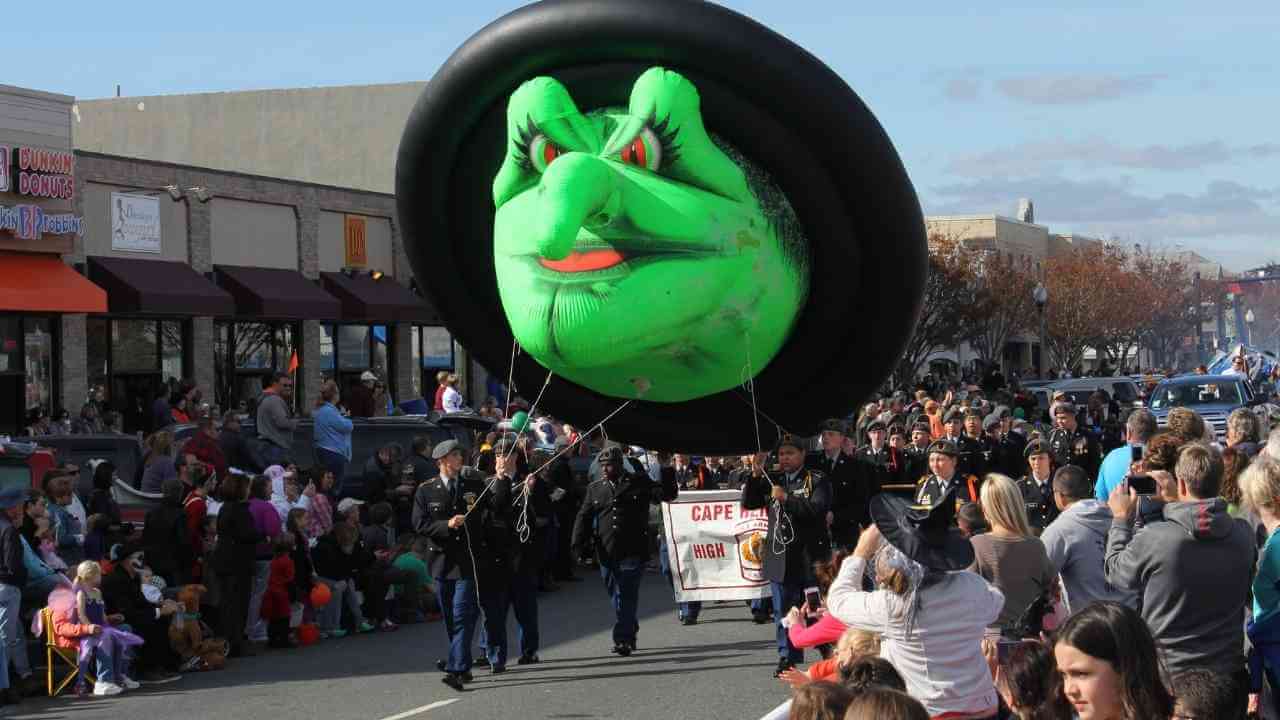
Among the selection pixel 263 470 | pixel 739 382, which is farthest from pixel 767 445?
pixel 263 470

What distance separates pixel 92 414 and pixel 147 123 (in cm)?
1941

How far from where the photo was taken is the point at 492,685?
1138cm

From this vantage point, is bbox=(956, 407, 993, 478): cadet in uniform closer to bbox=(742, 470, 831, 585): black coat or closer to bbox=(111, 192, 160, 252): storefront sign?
bbox=(742, 470, 831, 585): black coat

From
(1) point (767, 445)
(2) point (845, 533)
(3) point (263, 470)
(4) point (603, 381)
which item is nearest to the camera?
(4) point (603, 381)

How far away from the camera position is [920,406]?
21.3 m

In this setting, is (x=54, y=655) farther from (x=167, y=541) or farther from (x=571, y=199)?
(x=571, y=199)

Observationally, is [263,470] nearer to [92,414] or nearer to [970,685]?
[92,414]

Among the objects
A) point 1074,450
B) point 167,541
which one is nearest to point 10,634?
point 167,541

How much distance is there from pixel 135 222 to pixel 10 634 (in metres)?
16.7

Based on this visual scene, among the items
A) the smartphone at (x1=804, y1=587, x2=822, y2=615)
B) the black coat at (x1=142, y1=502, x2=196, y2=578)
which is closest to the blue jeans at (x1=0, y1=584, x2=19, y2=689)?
the black coat at (x1=142, y1=502, x2=196, y2=578)

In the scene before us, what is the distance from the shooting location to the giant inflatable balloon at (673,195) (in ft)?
13.2

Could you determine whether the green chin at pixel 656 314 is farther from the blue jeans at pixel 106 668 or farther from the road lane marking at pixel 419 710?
the blue jeans at pixel 106 668

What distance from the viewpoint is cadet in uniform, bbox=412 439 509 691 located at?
36.7 ft

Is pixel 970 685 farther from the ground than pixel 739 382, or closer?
closer
